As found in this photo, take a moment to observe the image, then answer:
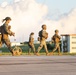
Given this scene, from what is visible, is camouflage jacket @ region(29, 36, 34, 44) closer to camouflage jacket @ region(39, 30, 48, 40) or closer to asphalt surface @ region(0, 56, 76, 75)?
camouflage jacket @ region(39, 30, 48, 40)

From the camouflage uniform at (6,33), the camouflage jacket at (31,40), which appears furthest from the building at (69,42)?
the camouflage uniform at (6,33)

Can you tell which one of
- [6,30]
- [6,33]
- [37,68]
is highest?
[6,30]

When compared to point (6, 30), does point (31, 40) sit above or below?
below

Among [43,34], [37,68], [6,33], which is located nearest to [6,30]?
[6,33]

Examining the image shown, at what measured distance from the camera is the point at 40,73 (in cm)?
988

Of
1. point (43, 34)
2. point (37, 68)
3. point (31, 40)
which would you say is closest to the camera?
point (37, 68)

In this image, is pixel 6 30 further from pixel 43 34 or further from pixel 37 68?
pixel 43 34

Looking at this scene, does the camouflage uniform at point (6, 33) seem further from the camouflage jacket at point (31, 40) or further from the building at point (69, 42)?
the building at point (69, 42)

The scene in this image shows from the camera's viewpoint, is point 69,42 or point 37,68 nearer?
point 37,68

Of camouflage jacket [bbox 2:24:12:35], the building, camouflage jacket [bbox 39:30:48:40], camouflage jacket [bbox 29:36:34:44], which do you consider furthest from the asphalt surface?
the building

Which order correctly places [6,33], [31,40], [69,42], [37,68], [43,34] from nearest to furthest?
[37,68], [6,33], [43,34], [31,40], [69,42]

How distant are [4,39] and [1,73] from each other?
7763 millimetres

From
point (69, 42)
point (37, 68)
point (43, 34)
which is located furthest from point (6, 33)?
point (69, 42)

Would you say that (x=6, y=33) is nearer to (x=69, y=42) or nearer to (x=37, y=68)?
(x=37, y=68)
